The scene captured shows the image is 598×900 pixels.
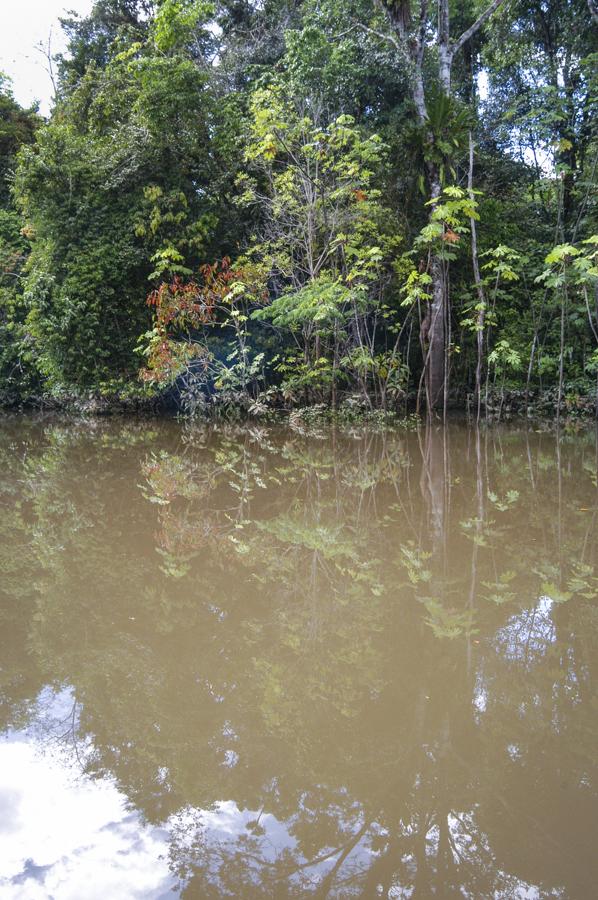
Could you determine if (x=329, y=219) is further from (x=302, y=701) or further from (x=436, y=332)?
(x=302, y=701)

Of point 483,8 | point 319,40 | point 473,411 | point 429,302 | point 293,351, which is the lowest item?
point 473,411

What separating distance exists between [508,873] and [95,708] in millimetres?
1468

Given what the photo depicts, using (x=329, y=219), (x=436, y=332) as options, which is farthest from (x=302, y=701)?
(x=329, y=219)

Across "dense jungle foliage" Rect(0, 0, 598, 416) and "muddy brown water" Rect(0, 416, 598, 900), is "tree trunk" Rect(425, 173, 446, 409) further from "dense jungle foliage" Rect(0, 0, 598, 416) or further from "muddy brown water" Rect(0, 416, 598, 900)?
"muddy brown water" Rect(0, 416, 598, 900)

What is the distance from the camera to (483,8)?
445 inches

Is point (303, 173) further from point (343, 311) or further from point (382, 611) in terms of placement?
point (382, 611)

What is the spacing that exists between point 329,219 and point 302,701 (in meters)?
8.97

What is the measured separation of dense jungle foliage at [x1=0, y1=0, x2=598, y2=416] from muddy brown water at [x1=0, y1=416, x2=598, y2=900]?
223 inches

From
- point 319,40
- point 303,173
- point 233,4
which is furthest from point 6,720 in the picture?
point 233,4

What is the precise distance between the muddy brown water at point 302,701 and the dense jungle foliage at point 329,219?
18.5 feet

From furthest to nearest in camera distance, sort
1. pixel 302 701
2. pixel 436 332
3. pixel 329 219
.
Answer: pixel 436 332
pixel 329 219
pixel 302 701

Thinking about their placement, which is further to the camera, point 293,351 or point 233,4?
point 233,4

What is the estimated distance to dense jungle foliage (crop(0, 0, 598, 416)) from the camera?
10086 mm

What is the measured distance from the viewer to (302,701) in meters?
2.38
